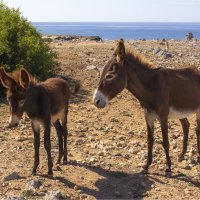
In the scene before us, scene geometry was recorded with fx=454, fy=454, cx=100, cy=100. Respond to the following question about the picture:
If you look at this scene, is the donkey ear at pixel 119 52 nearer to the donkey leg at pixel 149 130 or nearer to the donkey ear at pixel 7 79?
the donkey leg at pixel 149 130

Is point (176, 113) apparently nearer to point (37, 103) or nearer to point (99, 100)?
point (99, 100)

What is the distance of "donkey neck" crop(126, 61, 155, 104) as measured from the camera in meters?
9.12

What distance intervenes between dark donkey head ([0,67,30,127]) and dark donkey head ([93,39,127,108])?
139 cm

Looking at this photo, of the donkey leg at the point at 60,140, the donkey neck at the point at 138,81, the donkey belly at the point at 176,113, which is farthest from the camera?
the donkey leg at the point at 60,140

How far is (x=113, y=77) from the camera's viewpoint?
8875 mm

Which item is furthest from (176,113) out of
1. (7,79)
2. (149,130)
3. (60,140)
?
(7,79)

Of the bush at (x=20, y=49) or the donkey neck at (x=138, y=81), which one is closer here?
the donkey neck at (x=138, y=81)

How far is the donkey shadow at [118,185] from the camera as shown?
326 inches

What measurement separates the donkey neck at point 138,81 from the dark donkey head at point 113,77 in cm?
20

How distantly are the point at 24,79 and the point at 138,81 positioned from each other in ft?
7.53

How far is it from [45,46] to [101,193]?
34.9ft

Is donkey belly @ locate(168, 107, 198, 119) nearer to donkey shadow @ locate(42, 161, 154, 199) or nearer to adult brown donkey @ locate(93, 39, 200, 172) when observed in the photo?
adult brown donkey @ locate(93, 39, 200, 172)

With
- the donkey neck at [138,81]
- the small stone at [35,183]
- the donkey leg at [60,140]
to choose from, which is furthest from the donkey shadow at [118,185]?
the donkey neck at [138,81]

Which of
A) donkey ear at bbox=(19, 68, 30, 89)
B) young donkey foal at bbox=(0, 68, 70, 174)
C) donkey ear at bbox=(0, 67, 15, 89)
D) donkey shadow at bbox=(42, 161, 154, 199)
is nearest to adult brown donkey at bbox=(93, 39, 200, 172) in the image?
donkey shadow at bbox=(42, 161, 154, 199)
